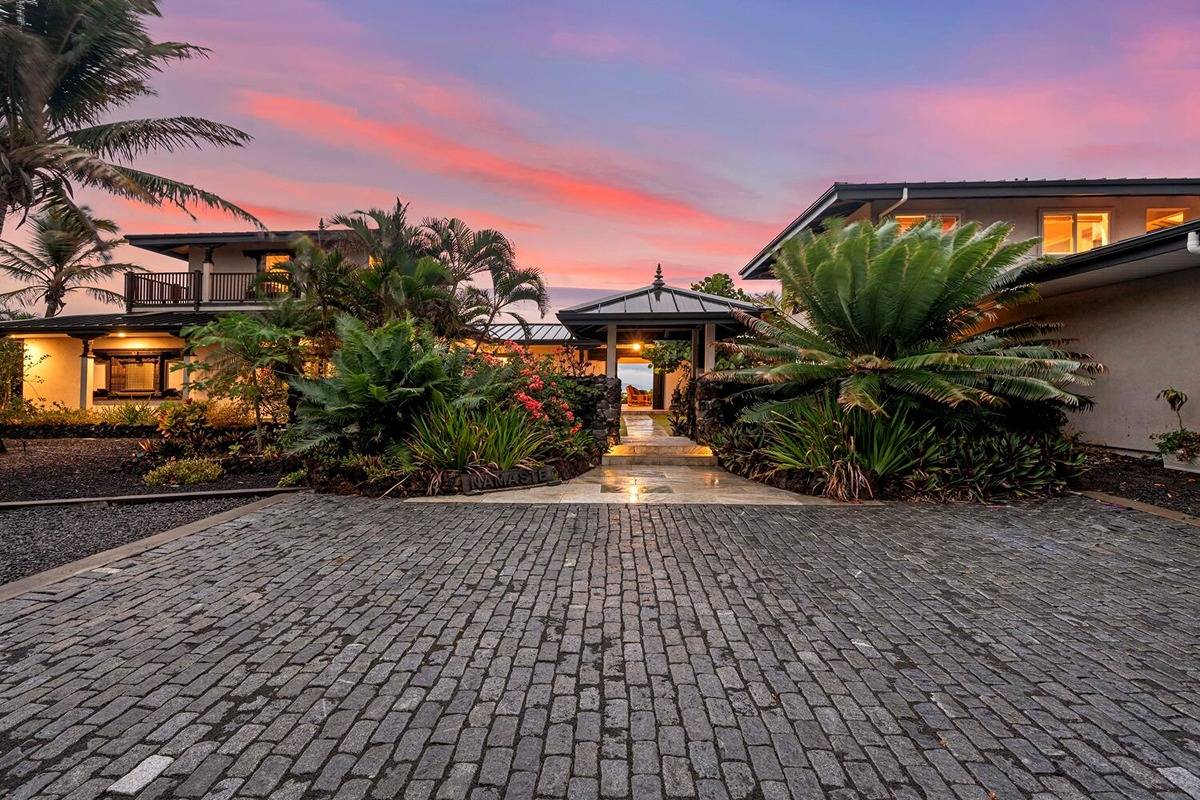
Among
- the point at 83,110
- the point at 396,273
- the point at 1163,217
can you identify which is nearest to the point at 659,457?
the point at 396,273

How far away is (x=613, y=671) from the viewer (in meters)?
2.59

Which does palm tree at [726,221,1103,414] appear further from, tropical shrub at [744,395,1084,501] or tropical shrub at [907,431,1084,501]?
tropical shrub at [907,431,1084,501]

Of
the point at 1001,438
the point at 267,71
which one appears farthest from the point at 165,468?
the point at 1001,438

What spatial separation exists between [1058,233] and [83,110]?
2092cm

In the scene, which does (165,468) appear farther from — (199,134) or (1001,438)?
(1001,438)

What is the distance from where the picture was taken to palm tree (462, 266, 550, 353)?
54.1 feet

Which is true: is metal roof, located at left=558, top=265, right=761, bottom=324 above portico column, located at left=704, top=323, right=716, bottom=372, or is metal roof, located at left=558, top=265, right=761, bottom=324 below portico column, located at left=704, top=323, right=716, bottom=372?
above

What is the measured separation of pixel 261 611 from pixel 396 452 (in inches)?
153

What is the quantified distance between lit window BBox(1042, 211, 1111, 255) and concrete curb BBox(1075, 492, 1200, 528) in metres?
8.44

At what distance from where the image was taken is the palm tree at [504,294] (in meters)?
16.5

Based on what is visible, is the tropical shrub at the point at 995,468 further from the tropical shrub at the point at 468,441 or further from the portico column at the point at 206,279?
the portico column at the point at 206,279

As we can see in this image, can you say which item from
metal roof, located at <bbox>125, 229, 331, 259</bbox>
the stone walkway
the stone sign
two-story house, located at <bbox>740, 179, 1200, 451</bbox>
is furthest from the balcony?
two-story house, located at <bbox>740, 179, 1200, 451</bbox>

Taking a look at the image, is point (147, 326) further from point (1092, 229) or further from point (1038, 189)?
point (1092, 229)

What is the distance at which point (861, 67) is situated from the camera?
12.0 m
